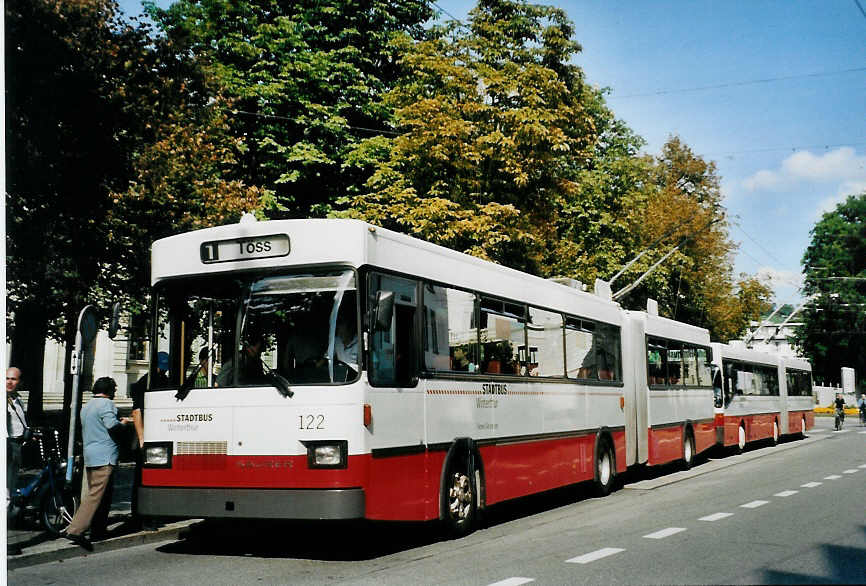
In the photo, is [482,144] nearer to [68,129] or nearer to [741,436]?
[68,129]

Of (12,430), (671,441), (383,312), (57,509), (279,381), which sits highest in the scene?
(383,312)

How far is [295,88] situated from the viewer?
27.7m

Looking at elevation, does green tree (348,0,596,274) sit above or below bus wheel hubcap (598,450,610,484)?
above

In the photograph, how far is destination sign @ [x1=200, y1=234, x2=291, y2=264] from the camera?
9484 mm

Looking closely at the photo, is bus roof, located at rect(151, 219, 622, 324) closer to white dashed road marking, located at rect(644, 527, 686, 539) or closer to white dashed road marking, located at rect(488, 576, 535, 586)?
white dashed road marking, located at rect(488, 576, 535, 586)

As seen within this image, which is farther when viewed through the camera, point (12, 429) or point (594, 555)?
point (12, 429)

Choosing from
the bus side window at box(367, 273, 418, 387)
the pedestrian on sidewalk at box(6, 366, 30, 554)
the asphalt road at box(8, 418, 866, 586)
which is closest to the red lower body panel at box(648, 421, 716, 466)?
the asphalt road at box(8, 418, 866, 586)

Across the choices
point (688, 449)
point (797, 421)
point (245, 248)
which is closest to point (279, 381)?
point (245, 248)

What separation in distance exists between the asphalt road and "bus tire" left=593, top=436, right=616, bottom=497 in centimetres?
79

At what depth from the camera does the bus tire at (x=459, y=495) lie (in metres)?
10.5

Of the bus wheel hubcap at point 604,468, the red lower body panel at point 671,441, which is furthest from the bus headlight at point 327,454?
the red lower body panel at point 671,441

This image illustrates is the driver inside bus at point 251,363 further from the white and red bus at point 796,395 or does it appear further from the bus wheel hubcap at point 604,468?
the white and red bus at point 796,395

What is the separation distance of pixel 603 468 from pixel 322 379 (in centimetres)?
836

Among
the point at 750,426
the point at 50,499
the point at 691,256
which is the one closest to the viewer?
the point at 50,499
